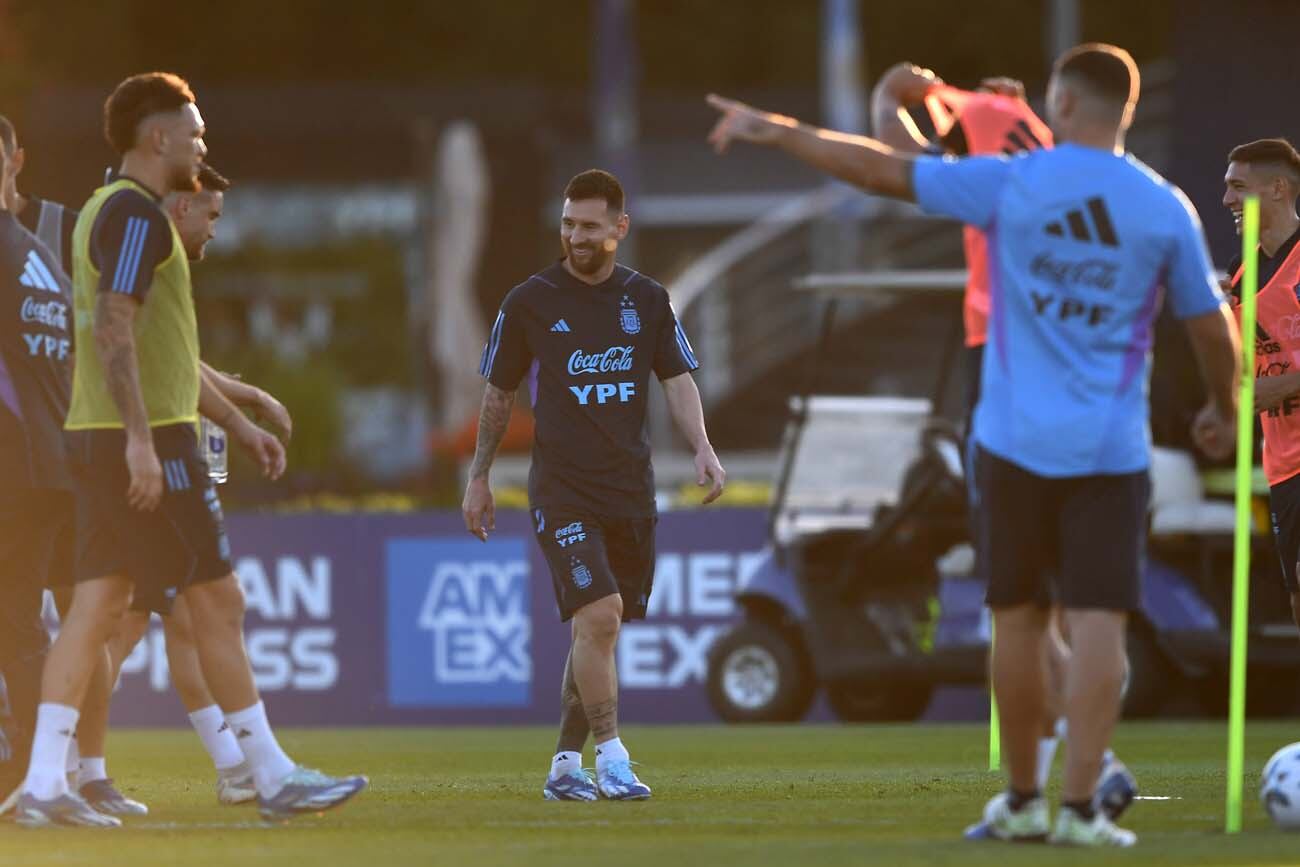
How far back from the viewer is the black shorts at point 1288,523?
9.21 metres

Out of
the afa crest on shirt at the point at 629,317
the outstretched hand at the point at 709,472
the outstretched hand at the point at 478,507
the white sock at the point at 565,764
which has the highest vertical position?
the afa crest on shirt at the point at 629,317

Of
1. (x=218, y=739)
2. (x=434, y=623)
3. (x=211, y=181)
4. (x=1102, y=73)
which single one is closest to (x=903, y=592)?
(x=434, y=623)

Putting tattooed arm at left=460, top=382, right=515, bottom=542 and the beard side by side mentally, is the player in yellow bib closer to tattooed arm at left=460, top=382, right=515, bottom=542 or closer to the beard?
tattooed arm at left=460, top=382, right=515, bottom=542

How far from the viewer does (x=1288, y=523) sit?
9.25m

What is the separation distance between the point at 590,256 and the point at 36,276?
6.08ft

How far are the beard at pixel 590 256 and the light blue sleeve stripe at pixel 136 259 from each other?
207 centimetres

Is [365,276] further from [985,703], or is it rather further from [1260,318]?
[1260,318]

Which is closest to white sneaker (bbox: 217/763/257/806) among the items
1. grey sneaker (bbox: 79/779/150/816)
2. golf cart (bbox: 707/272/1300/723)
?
grey sneaker (bbox: 79/779/150/816)

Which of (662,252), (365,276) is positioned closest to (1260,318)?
(662,252)

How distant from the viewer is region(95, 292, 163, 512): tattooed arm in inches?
291

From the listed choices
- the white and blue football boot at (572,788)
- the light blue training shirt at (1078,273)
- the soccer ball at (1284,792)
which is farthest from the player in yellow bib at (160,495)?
the soccer ball at (1284,792)

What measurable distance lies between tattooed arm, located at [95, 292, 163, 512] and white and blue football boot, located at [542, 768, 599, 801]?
85.0 inches

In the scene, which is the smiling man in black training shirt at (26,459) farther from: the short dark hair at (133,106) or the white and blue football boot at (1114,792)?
the white and blue football boot at (1114,792)

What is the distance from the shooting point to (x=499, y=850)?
7.19m
